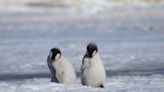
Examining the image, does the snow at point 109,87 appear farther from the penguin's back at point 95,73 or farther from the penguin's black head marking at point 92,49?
the penguin's black head marking at point 92,49

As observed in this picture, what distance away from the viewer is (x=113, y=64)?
47.4ft

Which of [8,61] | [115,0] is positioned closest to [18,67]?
[8,61]

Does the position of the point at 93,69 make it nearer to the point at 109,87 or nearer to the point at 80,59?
the point at 109,87

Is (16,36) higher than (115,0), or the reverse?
(115,0)

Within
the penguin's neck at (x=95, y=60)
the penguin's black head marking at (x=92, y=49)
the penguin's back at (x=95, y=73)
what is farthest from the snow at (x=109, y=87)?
the penguin's black head marking at (x=92, y=49)

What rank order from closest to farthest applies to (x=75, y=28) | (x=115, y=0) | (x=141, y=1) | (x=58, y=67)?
(x=58, y=67) < (x=75, y=28) < (x=141, y=1) < (x=115, y=0)

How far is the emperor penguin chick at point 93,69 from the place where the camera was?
909 centimetres

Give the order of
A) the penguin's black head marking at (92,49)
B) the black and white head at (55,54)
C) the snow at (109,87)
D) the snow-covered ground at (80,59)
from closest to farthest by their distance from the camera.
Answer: the snow at (109,87) → the penguin's black head marking at (92,49) → the snow-covered ground at (80,59) → the black and white head at (55,54)

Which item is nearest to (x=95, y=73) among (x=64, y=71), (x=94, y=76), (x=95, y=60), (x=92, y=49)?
(x=94, y=76)

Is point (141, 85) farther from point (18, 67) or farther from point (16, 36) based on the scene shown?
point (16, 36)

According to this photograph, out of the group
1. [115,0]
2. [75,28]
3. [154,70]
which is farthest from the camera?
[115,0]

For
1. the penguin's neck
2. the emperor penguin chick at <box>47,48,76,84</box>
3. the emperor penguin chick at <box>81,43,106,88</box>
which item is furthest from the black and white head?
the penguin's neck

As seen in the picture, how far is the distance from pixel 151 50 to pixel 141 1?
43.8m

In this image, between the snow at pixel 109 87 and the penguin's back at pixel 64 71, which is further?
the penguin's back at pixel 64 71
